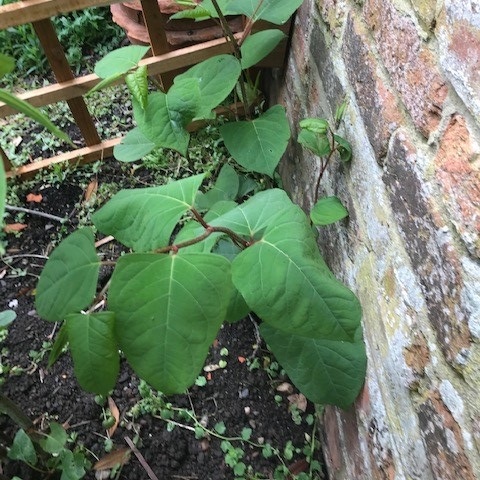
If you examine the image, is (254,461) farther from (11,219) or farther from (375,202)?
(11,219)

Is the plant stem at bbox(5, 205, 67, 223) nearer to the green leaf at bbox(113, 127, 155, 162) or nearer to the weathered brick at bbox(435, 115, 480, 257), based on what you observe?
Answer: the green leaf at bbox(113, 127, 155, 162)

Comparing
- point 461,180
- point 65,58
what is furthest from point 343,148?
point 65,58

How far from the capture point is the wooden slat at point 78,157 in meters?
1.94

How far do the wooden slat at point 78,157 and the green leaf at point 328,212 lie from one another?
1.13 m

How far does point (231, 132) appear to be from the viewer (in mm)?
1442

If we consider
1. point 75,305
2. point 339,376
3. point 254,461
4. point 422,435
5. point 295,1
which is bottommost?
point 254,461

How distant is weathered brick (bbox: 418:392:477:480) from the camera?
673mm

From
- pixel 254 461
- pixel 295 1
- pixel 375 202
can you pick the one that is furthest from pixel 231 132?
A: pixel 254 461

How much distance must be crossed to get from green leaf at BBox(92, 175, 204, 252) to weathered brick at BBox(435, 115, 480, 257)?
1.45 ft

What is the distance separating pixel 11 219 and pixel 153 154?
0.59 metres

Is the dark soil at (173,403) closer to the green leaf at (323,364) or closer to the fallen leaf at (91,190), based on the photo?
the green leaf at (323,364)

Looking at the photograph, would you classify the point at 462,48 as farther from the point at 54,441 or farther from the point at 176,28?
the point at 176,28

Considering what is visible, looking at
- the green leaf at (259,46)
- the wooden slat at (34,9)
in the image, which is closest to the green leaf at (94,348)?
the green leaf at (259,46)

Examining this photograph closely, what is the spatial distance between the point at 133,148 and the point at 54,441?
0.86 m
